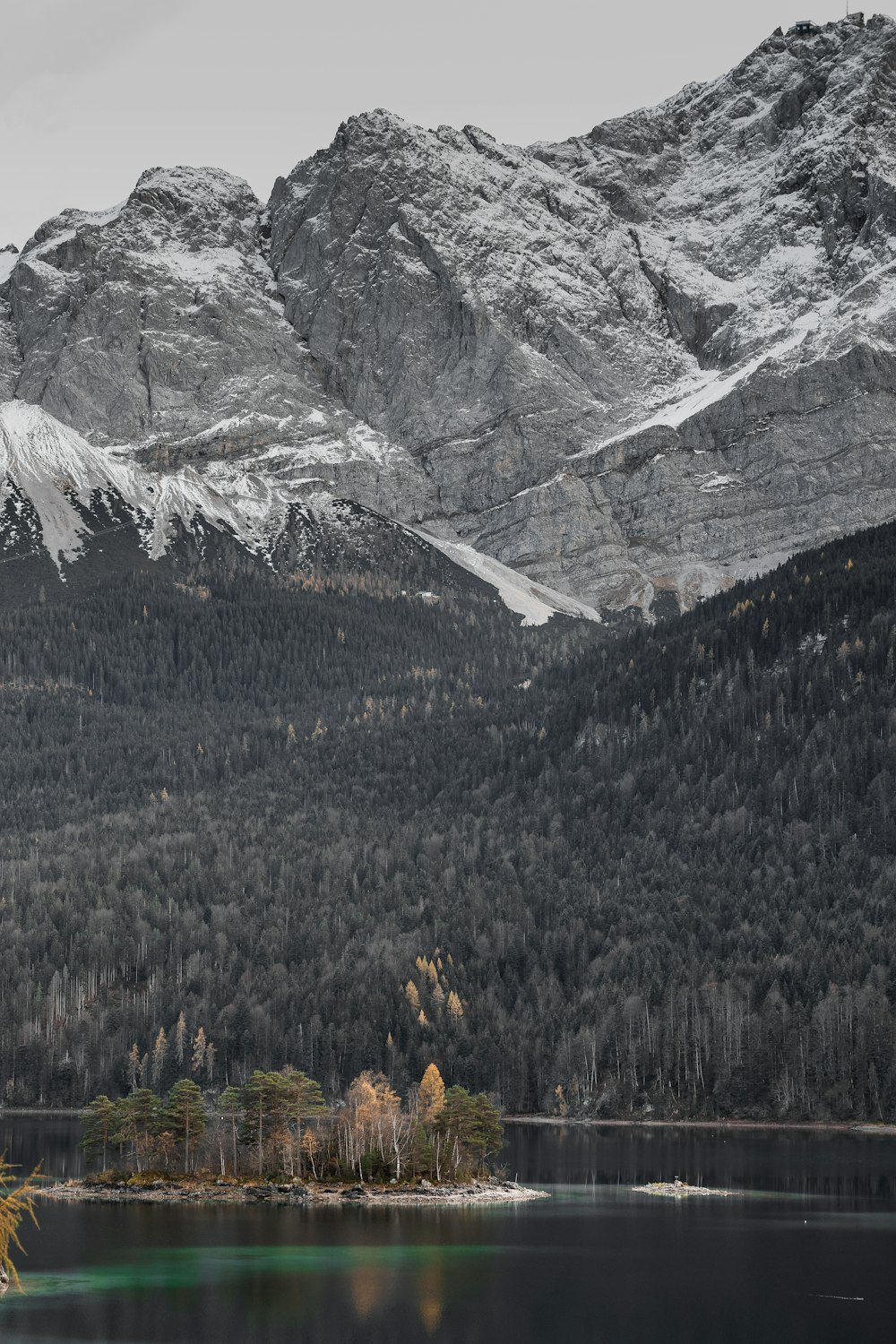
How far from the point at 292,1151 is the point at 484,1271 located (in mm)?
39012

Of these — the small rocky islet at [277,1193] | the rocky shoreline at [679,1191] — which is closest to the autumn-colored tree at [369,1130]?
the small rocky islet at [277,1193]

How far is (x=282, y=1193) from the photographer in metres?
141

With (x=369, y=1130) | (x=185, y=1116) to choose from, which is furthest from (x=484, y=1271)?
(x=185, y=1116)

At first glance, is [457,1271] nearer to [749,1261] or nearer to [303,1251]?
[303,1251]

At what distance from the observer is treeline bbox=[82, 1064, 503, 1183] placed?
5709 inches

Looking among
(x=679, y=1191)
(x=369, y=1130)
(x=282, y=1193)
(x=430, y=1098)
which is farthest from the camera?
(x=430, y=1098)

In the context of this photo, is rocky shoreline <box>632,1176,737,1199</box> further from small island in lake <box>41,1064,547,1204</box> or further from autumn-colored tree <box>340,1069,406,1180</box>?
autumn-colored tree <box>340,1069,406,1180</box>

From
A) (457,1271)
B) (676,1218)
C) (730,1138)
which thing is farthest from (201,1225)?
(730,1138)

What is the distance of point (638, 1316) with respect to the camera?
Result: 99.2 m

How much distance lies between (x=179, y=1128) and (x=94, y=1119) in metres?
9.58

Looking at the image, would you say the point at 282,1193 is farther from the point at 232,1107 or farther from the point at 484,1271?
the point at 484,1271

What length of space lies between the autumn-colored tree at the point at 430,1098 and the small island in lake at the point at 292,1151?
380mm

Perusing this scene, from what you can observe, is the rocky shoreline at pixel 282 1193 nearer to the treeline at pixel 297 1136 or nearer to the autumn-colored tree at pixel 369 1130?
the treeline at pixel 297 1136

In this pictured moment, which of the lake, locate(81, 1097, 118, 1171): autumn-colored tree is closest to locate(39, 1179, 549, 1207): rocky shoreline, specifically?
the lake
